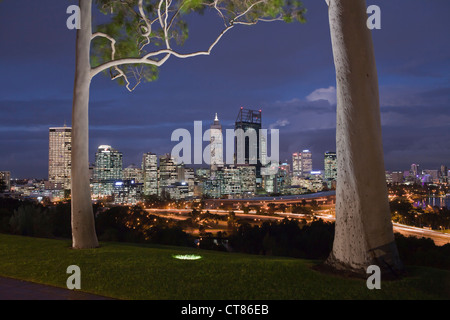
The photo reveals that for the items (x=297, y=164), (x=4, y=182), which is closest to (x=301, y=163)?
(x=297, y=164)

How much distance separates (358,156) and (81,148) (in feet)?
20.7

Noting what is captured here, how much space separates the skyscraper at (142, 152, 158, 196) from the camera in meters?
117

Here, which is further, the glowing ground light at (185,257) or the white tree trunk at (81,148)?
the white tree trunk at (81,148)

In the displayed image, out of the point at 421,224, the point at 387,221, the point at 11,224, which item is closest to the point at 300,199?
the point at 421,224

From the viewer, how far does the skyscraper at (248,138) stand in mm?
142375

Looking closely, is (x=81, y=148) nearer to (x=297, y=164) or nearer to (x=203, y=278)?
(x=203, y=278)

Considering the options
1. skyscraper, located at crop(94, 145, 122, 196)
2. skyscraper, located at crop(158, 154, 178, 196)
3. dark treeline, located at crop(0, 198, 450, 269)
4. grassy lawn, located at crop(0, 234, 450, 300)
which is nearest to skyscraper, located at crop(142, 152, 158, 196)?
skyscraper, located at crop(158, 154, 178, 196)

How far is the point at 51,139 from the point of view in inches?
3216

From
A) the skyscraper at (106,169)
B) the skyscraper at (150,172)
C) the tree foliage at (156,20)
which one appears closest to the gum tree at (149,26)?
the tree foliage at (156,20)

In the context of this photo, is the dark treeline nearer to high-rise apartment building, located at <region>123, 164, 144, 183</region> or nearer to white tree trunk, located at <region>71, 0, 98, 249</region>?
white tree trunk, located at <region>71, 0, 98, 249</region>

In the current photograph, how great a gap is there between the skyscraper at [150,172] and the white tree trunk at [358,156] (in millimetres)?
110911

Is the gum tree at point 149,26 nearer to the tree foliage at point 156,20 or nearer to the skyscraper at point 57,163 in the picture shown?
the tree foliage at point 156,20

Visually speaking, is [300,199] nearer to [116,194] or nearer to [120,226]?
[120,226]
